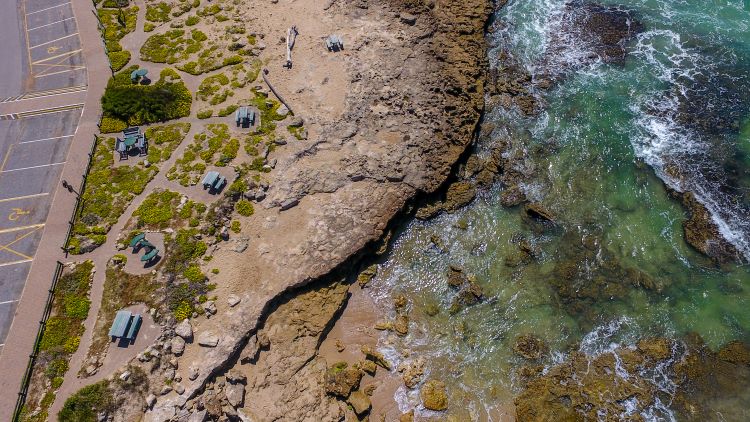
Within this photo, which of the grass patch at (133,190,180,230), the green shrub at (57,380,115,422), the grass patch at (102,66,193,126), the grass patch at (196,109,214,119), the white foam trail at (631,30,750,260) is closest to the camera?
the green shrub at (57,380,115,422)

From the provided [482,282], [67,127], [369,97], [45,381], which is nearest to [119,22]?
[67,127]

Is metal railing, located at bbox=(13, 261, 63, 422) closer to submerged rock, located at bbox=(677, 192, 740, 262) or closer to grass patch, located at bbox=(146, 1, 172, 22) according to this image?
grass patch, located at bbox=(146, 1, 172, 22)

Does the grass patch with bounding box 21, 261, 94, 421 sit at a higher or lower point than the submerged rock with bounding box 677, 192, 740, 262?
lower

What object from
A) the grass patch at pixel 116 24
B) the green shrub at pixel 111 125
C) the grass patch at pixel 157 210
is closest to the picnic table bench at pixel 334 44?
the green shrub at pixel 111 125

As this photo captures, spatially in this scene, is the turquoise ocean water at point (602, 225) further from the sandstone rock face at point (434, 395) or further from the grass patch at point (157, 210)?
the grass patch at point (157, 210)

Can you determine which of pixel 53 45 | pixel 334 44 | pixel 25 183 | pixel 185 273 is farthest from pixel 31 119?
pixel 334 44

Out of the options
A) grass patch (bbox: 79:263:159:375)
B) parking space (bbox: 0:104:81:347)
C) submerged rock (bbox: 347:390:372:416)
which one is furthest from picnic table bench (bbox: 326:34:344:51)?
submerged rock (bbox: 347:390:372:416)
